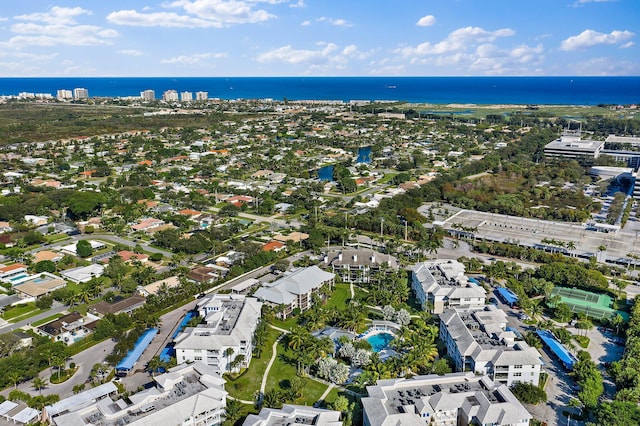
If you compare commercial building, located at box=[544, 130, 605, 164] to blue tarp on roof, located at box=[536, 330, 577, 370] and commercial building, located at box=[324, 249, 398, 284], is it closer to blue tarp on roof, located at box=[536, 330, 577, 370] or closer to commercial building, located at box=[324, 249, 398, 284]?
commercial building, located at box=[324, 249, 398, 284]

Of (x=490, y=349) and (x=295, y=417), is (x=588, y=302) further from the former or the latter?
(x=295, y=417)

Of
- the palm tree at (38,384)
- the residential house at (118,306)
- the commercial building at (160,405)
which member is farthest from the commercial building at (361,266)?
the palm tree at (38,384)

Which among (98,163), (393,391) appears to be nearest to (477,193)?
(393,391)

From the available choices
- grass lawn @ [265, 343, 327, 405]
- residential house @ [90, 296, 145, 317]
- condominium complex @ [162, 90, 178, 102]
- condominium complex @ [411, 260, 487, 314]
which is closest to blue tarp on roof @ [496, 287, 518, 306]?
condominium complex @ [411, 260, 487, 314]

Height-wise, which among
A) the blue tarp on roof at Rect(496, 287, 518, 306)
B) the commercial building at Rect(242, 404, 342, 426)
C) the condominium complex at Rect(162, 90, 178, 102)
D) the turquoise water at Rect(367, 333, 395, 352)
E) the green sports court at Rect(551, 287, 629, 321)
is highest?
the condominium complex at Rect(162, 90, 178, 102)

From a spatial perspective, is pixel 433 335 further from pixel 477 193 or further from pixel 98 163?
pixel 98 163

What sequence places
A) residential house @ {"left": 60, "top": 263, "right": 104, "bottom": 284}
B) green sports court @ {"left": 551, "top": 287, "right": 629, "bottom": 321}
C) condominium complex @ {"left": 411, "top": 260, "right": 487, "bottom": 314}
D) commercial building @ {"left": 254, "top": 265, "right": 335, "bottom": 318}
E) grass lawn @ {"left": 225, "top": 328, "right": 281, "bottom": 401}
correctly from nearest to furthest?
grass lawn @ {"left": 225, "top": 328, "right": 281, "bottom": 401}, condominium complex @ {"left": 411, "top": 260, "right": 487, "bottom": 314}, commercial building @ {"left": 254, "top": 265, "right": 335, "bottom": 318}, green sports court @ {"left": 551, "top": 287, "right": 629, "bottom": 321}, residential house @ {"left": 60, "top": 263, "right": 104, "bottom": 284}

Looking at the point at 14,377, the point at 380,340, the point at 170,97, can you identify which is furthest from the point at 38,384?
the point at 170,97
